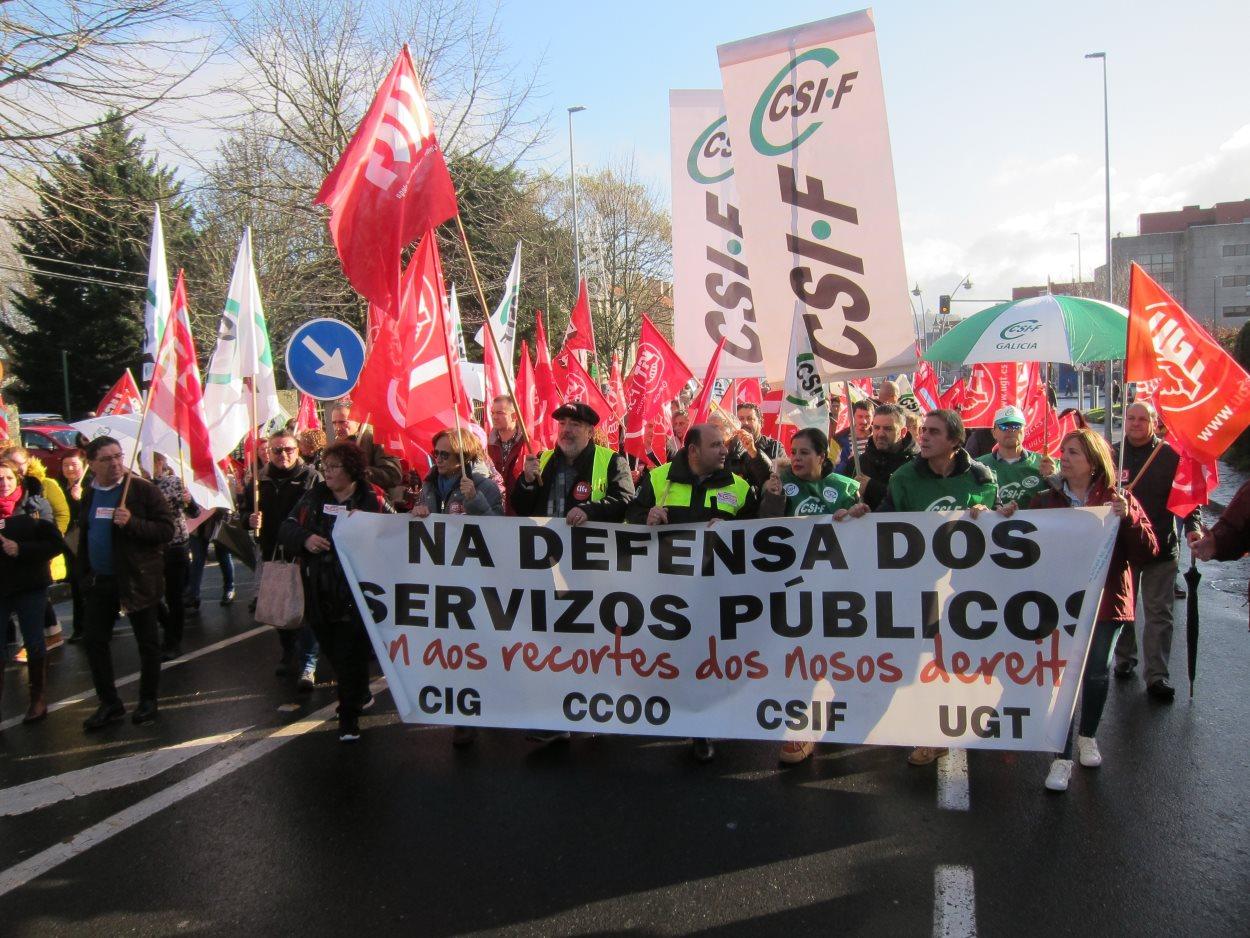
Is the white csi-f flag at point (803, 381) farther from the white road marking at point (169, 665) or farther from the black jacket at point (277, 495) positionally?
the white road marking at point (169, 665)

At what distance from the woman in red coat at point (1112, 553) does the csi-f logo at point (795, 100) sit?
2.21 metres

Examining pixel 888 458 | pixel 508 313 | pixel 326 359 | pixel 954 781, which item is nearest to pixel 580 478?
pixel 888 458

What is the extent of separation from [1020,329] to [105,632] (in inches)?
270

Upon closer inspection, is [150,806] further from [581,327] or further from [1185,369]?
[581,327]

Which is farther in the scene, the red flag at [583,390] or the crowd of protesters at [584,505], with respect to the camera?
the red flag at [583,390]

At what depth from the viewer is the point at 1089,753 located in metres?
4.55

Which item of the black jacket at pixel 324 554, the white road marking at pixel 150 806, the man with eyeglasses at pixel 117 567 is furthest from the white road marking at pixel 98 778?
the black jacket at pixel 324 554

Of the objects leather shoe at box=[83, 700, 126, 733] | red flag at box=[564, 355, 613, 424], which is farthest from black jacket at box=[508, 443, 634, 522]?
red flag at box=[564, 355, 613, 424]

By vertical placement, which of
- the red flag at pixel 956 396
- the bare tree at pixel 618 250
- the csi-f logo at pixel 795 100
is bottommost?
the red flag at pixel 956 396

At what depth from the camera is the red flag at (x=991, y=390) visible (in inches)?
412

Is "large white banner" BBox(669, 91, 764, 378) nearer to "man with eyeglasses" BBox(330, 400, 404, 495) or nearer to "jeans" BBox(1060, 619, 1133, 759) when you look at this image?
"man with eyeglasses" BBox(330, 400, 404, 495)

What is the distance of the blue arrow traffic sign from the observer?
8.16 metres

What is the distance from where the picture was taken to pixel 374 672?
22.6ft

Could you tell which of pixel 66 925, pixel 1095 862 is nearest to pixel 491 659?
pixel 66 925
